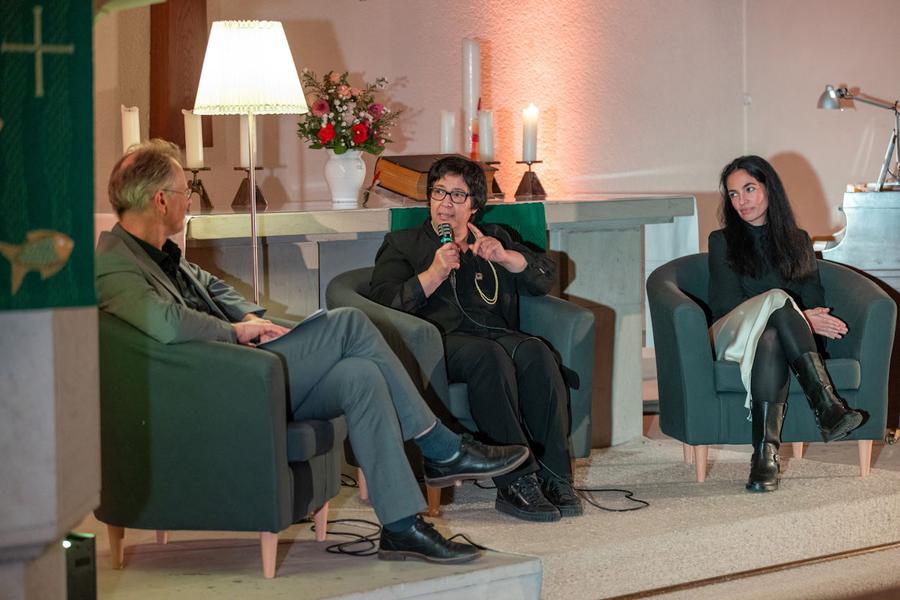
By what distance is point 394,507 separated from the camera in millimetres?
3184

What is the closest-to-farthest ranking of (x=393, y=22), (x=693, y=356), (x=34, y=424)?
(x=34, y=424), (x=693, y=356), (x=393, y=22)

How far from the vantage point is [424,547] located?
10.5ft

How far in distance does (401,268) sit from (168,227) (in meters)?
0.95

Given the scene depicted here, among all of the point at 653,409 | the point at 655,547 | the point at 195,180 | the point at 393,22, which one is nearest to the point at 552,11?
the point at 393,22

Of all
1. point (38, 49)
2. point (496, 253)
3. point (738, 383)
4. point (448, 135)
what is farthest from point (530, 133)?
point (38, 49)

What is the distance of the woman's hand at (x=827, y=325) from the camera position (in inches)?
165

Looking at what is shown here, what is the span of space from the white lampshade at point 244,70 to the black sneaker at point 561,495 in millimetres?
1396

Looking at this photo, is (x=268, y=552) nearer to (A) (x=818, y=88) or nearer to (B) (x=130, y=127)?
(B) (x=130, y=127)

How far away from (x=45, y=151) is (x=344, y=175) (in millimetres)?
2620

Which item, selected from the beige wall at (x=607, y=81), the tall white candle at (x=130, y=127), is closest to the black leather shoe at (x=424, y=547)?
the tall white candle at (x=130, y=127)

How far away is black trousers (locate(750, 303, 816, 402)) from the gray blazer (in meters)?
1.72

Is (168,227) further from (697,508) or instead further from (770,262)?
(770,262)

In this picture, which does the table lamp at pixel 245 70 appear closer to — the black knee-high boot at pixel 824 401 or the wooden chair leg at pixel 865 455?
the black knee-high boot at pixel 824 401

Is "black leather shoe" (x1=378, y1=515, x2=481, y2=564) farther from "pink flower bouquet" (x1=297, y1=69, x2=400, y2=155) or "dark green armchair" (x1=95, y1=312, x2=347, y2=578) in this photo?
"pink flower bouquet" (x1=297, y1=69, x2=400, y2=155)
